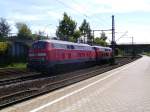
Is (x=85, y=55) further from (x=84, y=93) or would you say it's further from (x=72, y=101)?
(x=72, y=101)

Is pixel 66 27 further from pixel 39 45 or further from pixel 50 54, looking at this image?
pixel 50 54

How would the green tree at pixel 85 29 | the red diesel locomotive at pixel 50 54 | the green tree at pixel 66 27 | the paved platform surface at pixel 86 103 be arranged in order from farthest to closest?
the green tree at pixel 85 29 < the green tree at pixel 66 27 < the red diesel locomotive at pixel 50 54 < the paved platform surface at pixel 86 103

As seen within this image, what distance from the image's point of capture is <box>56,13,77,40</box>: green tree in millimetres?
73838

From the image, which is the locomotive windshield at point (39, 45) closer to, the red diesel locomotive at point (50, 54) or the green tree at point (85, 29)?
the red diesel locomotive at point (50, 54)

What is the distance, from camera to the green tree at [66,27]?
242 ft

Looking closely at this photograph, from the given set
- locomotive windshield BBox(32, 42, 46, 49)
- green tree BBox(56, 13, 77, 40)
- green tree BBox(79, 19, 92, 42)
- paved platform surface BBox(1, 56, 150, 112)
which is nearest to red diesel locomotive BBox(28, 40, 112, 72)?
locomotive windshield BBox(32, 42, 46, 49)

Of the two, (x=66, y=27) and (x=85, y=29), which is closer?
(x=66, y=27)

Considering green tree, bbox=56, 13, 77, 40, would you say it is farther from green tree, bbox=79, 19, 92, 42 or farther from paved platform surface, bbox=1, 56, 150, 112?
paved platform surface, bbox=1, 56, 150, 112

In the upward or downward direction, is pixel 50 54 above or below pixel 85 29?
below

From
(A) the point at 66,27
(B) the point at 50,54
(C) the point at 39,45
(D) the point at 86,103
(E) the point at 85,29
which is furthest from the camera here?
(E) the point at 85,29

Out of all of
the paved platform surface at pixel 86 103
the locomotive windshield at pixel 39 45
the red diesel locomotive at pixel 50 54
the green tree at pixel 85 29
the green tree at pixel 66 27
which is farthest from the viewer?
the green tree at pixel 85 29

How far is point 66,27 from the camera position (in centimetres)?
7475

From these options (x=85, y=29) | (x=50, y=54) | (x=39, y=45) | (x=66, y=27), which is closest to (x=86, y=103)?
(x=50, y=54)

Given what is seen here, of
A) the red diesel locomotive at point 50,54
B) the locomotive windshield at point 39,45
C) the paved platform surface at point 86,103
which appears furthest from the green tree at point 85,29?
the paved platform surface at point 86,103
